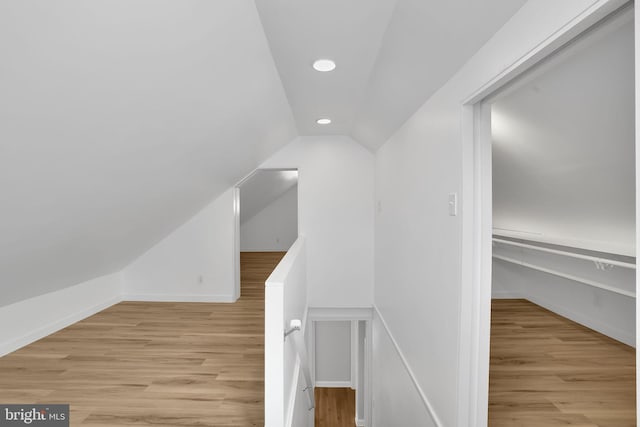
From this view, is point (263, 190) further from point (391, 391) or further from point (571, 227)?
point (571, 227)

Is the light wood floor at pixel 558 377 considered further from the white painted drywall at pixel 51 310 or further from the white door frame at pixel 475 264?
the white painted drywall at pixel 51 310

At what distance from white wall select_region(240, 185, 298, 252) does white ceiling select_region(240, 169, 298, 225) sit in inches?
8.1

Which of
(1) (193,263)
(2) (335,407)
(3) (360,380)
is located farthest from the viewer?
(2) (335,407)

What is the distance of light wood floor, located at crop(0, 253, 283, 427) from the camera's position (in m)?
2.06

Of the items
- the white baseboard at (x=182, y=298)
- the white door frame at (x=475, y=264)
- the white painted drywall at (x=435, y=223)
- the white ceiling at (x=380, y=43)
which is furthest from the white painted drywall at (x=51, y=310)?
the white door frame at (x=475, y=264)

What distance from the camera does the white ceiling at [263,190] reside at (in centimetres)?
641

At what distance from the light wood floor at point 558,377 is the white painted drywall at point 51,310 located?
3.82 meters

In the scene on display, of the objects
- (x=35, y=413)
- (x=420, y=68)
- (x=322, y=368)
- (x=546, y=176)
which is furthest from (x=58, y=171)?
(x=322, y=368)

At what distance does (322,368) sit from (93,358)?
512 cm

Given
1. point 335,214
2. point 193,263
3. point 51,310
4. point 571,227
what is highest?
point 335,214

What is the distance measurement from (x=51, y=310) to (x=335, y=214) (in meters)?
3.29

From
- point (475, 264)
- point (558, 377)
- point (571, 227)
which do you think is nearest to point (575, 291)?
point (571, 227)

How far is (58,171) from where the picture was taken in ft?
5.57

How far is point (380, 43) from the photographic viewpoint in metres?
1.96
